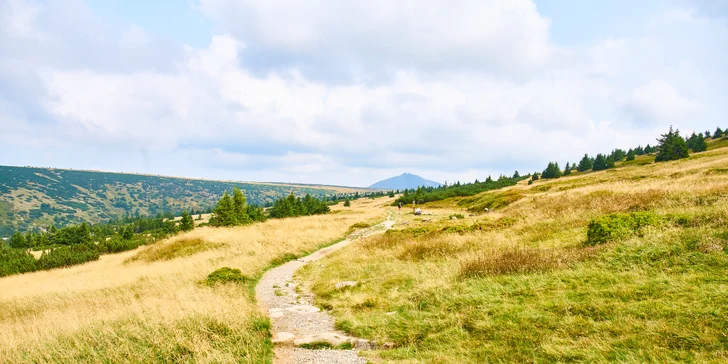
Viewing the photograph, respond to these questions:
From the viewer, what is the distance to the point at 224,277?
16031mm

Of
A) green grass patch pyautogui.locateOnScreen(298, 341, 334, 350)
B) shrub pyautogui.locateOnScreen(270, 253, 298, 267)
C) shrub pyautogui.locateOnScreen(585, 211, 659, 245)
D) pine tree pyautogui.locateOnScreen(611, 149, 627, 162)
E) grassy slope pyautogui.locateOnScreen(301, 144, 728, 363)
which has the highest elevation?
pine tree pyautogui.locateOnScreen(611, 149, 627, 162)

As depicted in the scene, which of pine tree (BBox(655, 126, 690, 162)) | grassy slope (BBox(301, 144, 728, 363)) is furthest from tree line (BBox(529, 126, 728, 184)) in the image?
grassy slope (BBox(301, 144, 728, 363))

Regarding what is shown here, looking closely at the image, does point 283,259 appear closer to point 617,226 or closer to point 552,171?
point 617,226

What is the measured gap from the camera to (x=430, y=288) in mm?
11336

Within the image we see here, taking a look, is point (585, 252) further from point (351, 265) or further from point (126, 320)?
point (126, 320)

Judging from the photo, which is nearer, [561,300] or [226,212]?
[561,300]

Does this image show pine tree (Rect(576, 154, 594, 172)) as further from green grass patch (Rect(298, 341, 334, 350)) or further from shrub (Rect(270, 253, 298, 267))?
green grass patch (Rect(298, 341, 334, 350))

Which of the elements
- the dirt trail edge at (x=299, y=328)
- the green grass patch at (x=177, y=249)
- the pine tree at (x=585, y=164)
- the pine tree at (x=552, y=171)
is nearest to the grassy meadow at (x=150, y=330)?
the dirt trail edge at (x=299, y=328)

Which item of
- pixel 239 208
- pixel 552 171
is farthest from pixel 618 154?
pixel 239 208

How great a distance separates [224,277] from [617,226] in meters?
16.9

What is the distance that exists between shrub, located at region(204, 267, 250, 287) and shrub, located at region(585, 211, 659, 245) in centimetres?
1539

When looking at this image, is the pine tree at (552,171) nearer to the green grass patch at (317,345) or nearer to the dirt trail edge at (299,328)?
the dirt trail edge at (299,328)

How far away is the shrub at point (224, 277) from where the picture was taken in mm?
15534

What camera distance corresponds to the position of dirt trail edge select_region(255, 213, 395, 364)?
8047 mm
